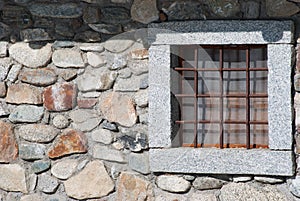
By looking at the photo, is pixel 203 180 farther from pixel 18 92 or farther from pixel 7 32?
pixel 7 32

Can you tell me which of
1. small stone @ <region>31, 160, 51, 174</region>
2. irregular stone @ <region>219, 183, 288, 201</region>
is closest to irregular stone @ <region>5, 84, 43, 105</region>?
Result: small stone @ <region>31, 160, 51, 174</region>

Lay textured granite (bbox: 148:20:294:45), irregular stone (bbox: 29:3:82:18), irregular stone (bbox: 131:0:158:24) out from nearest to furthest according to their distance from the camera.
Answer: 1. textured granite (bbox: 148:20:294:45)
2. irregular stone (bbox: 131:0:158:24)
3. irregular stone (bbox: 29:3:82:18)

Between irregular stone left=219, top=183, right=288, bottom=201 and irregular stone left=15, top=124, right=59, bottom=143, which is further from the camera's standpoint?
irregular stone left=15, top=124, right=59, bottom=143

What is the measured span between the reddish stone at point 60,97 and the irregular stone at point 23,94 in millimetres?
61

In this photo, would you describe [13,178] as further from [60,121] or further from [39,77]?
[39,77]

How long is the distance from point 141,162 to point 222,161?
583 millimetres

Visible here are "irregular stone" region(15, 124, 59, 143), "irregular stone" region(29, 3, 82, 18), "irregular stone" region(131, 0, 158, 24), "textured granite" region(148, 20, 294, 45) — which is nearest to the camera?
"textured granite" region(148, 20, 294, 45)

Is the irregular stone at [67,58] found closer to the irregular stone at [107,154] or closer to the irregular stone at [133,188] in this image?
the irregular stone at [107,154]

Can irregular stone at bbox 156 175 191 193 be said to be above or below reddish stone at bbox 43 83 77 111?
below

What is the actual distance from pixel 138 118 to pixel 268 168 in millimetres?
977

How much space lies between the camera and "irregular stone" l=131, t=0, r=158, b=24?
417cm

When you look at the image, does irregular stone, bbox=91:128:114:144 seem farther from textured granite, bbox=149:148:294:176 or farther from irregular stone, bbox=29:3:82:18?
irregular stone, bbox=29:3:82:18

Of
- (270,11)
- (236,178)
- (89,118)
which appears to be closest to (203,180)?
(236,178)

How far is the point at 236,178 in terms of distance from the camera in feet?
13.6
